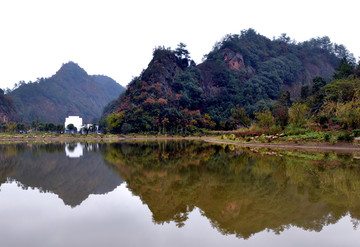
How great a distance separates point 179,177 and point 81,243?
5.61 metres

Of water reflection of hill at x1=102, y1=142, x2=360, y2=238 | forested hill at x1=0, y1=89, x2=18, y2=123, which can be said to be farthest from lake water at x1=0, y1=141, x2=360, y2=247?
forested hill at x1=0, y1=89, x2=18, y2=123

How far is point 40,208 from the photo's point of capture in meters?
6.71

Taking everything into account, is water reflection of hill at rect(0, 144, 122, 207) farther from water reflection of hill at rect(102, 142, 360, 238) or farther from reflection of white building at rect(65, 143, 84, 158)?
reflection of white building at rect(65, 143, 84, 158)

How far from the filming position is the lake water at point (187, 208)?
4.68 metres

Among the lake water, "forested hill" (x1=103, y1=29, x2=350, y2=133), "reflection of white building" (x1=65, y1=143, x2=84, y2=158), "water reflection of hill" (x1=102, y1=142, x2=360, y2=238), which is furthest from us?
"forested hill" (x1=103, y1=29, x2=350, y2=133)

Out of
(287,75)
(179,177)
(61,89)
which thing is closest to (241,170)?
(179,177)

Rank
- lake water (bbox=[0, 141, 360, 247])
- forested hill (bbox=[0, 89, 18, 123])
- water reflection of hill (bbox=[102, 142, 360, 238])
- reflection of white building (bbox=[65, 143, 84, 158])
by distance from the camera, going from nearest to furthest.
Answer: lake water (bbox=[0, 141, 360, 247])
water reflection of hill (bbox=[102, 142, 360, 238])
reflection of white building (bbox=[65, 143, 84, 158])
forested hill (bbox=[0, 89, 18, 123])

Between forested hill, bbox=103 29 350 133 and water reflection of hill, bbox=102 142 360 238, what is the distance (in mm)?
41761

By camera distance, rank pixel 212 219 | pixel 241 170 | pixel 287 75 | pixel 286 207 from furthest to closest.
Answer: pixel 287 75
pixel 241 170
pixel 286 207
pixel 212 219

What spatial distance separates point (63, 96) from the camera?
141 m

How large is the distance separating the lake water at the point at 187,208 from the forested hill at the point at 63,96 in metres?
97.3

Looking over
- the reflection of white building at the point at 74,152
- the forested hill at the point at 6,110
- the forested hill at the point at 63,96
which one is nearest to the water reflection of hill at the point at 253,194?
the reflection of white building at the point at 74,152

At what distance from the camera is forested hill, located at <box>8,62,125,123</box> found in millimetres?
116750

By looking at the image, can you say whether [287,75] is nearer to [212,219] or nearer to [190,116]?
[190,116]
